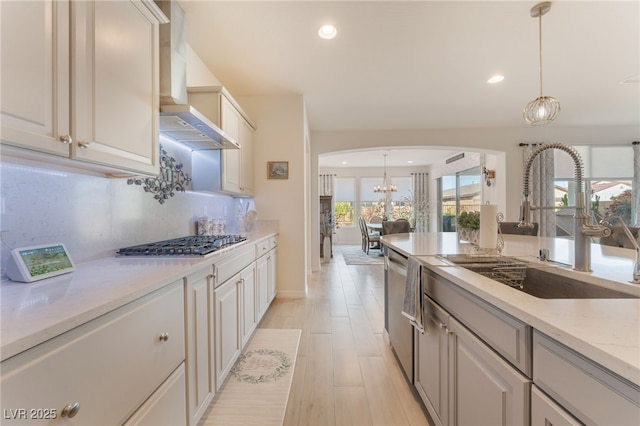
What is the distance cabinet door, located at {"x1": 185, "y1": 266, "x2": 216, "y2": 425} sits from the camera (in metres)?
1.28

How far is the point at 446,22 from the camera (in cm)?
222

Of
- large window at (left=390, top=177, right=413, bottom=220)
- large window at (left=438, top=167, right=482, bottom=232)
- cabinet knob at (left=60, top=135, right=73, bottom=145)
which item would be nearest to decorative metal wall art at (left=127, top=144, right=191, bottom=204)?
cabinet knob at (left=60, top=135, right=73, bottom=145)

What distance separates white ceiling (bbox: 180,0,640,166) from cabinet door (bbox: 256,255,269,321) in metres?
2.13

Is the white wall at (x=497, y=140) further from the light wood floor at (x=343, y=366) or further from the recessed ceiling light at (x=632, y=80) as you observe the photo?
the light wood floor at (x=343, y=366)

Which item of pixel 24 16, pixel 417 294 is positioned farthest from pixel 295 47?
pixel 417 294

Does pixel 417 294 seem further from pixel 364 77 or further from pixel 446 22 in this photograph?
pixel 364 77

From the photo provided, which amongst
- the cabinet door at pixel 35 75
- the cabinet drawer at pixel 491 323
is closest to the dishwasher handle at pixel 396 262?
the cabinet drawer at pixel 491 323

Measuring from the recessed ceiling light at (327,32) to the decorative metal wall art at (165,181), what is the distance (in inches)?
66.8

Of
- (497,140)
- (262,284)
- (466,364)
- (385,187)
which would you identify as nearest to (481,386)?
(466,364)

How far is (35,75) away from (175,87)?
38.1 inches

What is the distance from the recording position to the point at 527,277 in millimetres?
1358

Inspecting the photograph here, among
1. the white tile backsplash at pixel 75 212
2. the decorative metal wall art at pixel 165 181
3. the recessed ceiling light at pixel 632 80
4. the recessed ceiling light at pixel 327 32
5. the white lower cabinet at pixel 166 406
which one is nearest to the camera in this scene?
the white lower cabinet at pixel 166 406

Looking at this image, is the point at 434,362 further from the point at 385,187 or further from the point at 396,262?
the point at 385,187

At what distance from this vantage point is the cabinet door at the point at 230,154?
8.33ft
